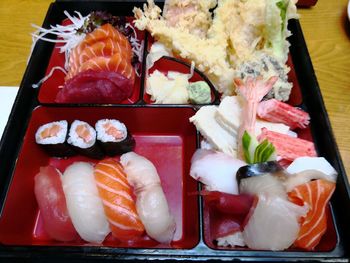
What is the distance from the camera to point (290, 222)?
1155 millimetres

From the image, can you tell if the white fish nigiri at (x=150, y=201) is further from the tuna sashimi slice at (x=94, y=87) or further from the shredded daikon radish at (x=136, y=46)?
the shredded daikon radish at (x=136, y=46)

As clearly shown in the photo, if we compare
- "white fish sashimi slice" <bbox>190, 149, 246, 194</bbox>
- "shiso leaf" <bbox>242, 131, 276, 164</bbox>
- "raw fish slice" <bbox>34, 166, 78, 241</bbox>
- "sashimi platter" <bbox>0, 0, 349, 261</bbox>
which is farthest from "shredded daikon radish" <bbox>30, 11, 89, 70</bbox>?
"shiso leaf" <bbox>242, 131, 276, 164</bbox>

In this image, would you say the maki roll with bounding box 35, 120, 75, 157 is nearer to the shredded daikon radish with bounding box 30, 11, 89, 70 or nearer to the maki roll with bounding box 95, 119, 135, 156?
the maki roll with bounding box 95, 119, 135, 156

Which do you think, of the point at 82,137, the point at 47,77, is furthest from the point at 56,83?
the point at 82,137

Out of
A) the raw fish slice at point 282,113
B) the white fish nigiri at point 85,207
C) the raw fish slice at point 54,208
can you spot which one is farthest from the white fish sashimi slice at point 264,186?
the raw fish slice at point 54,208

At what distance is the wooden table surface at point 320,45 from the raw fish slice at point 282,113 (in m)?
0.23

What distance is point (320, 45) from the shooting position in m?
2.01

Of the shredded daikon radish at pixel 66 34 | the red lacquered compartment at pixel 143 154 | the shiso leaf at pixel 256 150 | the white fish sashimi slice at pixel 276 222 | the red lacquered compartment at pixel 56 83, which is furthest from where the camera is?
the shredded daikon radish at pixel 66 34

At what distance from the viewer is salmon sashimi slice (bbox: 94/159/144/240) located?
4.42 ft

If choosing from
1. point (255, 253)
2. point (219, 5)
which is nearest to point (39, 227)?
point (255, 253)

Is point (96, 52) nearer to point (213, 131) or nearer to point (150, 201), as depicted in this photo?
point (213, 131)

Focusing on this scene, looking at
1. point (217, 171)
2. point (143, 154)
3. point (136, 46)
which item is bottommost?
point (143, 154)

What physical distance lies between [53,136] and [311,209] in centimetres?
111

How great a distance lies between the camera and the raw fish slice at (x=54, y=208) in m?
1.37
